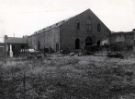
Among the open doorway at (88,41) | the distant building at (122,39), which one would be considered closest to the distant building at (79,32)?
the open doorway at (88,41)

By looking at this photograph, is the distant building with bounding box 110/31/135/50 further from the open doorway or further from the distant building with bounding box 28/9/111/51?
the open doorway

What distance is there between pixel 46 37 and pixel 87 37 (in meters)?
11.7

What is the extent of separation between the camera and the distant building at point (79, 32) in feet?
133

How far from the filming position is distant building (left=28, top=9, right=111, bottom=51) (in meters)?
40.4

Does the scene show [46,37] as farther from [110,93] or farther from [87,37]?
[110,93]

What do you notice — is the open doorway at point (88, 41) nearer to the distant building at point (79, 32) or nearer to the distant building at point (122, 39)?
the distant building at point (79, 32)

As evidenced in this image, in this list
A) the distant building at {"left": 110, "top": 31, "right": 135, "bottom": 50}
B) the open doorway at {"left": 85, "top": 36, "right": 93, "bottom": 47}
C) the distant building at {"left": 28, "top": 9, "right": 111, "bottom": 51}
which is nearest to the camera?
the distant building at {"left": 110, "top": 31, "right": 135, "bottom": 50}

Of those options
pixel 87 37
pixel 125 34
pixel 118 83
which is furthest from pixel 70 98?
pixel 87 37

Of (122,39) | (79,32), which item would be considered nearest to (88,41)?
(79,32)

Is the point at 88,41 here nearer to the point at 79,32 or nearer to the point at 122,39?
the point at 79,32

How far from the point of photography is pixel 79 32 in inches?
1641

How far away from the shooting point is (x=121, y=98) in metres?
7.31

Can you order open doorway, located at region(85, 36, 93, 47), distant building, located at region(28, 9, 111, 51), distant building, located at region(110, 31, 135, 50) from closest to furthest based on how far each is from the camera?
distant building, located at region(110, 31, 135, 50) → distant building, located at region(28, 9, 111, 51) → open doorway, located at region(85, 36, 93, 47)

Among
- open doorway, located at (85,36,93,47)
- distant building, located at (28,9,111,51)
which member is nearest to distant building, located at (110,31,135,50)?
distant building, located at (28,9,111,51)
